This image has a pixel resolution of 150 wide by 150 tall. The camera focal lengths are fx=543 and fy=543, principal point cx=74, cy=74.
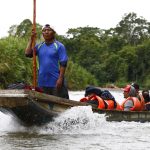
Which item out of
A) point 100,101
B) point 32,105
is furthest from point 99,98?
point 32,105

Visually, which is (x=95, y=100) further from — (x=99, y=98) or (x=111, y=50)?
(x=111, y=50)

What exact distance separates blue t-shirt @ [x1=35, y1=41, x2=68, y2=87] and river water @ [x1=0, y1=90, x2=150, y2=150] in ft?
2.17

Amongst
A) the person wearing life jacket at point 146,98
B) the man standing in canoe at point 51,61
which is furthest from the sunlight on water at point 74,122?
the person wearing life jacket at point 146,98

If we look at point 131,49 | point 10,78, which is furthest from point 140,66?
point 10,78

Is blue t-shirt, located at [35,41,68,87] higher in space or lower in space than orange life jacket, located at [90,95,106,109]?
higher

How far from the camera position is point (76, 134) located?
9.34 meters

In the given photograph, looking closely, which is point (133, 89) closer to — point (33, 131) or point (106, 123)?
point (106, 123)

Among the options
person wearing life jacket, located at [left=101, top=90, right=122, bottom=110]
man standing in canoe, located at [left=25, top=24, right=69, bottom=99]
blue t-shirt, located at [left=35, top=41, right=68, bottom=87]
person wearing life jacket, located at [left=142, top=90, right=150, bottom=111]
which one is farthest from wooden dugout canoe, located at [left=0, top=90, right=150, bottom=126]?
person wearing life jacket, located at [left=142, top=90, right=150, bottom=111]

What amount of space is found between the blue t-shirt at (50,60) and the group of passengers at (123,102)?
199cm

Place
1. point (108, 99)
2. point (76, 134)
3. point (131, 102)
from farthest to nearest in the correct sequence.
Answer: point (131, 102) → point (108, 99) → point (76, 134)

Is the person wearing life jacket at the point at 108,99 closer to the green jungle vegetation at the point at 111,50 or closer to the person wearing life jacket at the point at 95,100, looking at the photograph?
the person wearing life jacket at the point at 95,100

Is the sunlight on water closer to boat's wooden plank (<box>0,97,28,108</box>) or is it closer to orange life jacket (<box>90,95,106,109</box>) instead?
boat's wooden plank (<box>0,97,28,108</box>)

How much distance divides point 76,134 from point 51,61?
1.33 meters

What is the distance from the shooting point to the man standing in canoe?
9.37m
